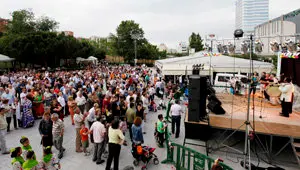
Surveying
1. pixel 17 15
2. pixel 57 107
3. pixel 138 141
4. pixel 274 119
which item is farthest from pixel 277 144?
pixel 17 15

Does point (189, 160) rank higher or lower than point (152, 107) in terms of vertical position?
lower

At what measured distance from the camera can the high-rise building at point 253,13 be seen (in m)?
123

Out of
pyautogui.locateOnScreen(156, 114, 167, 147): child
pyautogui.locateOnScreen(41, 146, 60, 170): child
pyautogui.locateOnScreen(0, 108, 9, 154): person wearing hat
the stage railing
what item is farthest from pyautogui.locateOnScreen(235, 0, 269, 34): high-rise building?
pyautogui.locateOnScreen(41, 146, 60, 170): child

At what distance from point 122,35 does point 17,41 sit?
108 feet

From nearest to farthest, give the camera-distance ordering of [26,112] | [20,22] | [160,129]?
[160,129] < [26,112] < [20,22]

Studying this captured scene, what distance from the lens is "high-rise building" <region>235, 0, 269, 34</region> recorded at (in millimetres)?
123000

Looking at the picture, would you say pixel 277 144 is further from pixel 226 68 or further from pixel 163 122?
pixel 226 68

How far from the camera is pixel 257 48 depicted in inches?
453

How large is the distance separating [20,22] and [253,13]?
13053 cm

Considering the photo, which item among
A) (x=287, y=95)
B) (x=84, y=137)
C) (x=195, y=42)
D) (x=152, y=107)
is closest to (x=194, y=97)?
(x=84, y=137)

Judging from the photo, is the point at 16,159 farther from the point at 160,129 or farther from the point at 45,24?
the point at 45,24

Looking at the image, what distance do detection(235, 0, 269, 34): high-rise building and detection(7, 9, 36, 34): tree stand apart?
114 meters

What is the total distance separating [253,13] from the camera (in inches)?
4938

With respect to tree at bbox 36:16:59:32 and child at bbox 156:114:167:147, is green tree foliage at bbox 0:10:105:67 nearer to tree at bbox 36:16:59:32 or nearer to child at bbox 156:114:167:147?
tree at bbox 36:16:59:32
